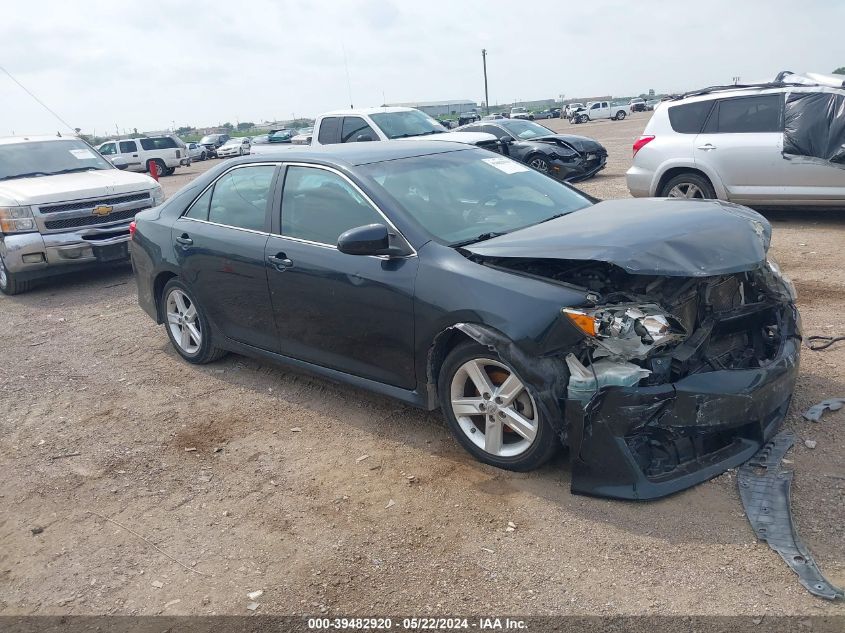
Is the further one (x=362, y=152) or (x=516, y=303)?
(x=362, y=152)

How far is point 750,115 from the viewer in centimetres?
939

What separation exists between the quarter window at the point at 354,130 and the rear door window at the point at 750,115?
18.2 ft

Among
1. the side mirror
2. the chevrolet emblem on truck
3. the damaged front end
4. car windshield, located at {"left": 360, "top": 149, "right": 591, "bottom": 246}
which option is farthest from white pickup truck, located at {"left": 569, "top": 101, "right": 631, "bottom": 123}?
the damaged front end

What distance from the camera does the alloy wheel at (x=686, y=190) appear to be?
969 centimetres

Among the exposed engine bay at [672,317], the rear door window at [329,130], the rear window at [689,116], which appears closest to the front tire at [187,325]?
the exposed engine bay at [672,317]

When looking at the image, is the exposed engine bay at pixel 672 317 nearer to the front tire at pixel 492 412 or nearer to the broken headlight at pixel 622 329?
the broken headlight at pixel 622 329

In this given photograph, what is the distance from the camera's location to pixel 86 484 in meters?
4.34

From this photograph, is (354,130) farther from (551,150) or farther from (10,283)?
(10,283)

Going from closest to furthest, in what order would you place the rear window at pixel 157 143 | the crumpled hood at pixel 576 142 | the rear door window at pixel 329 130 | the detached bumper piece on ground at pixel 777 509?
the detached bumper piece on ground at pixel 777 509
the rear door window at pixel 329 130
the crumpled hood at pixel 576 142
the rear window at pixel 157 143

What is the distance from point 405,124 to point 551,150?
368cm

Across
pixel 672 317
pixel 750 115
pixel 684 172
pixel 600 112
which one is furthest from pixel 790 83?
pixel 600 112

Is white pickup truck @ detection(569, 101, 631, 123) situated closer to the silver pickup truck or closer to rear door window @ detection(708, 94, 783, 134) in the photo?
rear door window @ detection(708, 94, 783, 134)

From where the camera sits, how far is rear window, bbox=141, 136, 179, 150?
31906 millimetres

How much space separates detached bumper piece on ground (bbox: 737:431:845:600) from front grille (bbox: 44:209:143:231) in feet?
26.9
